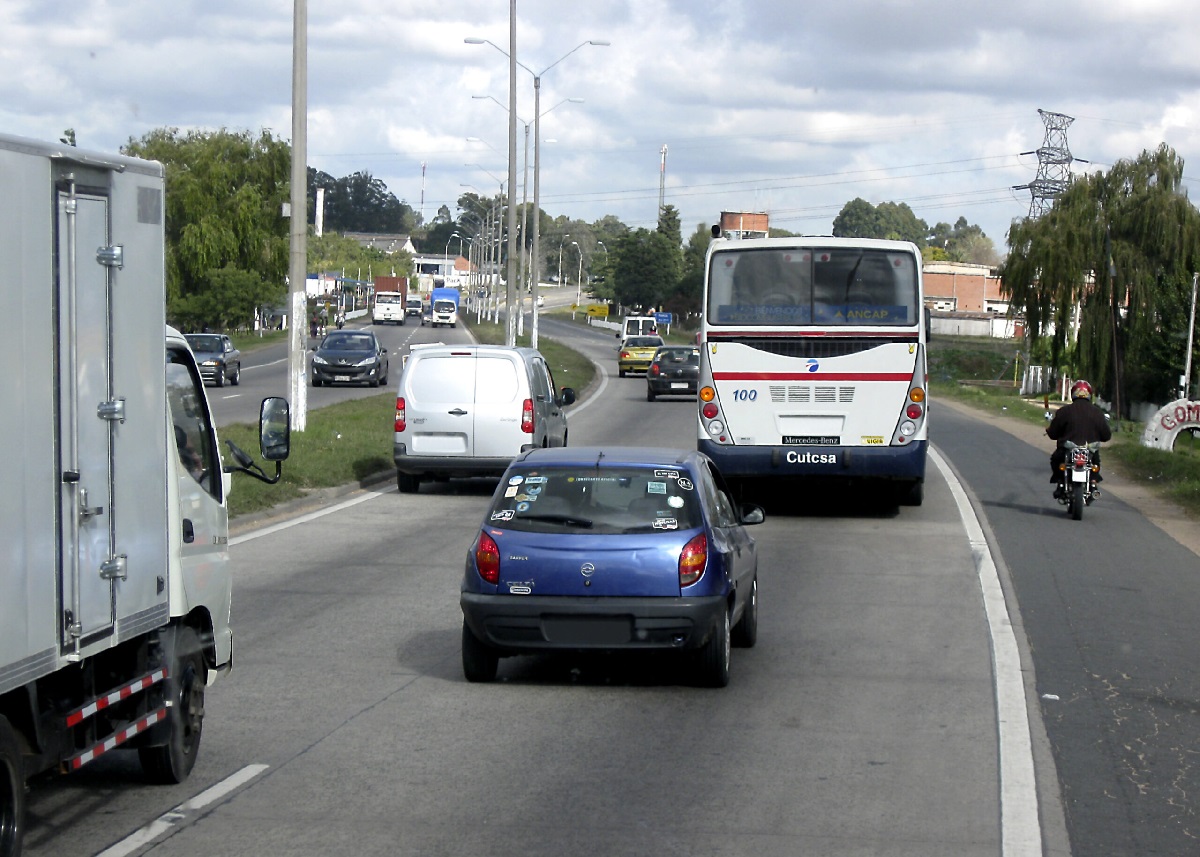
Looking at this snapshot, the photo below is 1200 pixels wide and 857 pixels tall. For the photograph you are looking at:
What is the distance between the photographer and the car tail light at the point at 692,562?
A: 8523 mm

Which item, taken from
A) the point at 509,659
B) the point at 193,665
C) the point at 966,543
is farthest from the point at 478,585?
the point at 966,543

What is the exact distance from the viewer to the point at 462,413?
1938 cm

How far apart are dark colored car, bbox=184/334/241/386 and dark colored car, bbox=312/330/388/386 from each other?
7.92ft

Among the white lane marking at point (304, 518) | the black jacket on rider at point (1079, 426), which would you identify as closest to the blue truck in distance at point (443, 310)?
the white lane marking at point (304, 518)

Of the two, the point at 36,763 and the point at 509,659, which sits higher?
the point at 36,763

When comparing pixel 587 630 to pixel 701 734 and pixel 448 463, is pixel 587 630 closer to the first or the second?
pixel 701 734

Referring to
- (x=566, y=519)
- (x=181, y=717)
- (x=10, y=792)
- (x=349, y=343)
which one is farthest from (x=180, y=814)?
(x=349, y=343)

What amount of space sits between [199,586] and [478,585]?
2322mm

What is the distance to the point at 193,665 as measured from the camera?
6.73 metres

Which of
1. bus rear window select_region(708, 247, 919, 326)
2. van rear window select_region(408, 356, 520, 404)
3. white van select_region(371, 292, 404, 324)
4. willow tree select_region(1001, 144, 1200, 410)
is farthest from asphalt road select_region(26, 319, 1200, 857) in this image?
white van select_region(371, 292, 404, 324)

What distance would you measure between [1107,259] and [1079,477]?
1482 inches

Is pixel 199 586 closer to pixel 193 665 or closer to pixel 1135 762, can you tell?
pixel 193 665

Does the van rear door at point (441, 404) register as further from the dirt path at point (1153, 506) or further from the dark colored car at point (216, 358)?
the dark colored car at point (216, 358)

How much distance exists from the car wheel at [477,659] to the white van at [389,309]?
10317 centimetres
